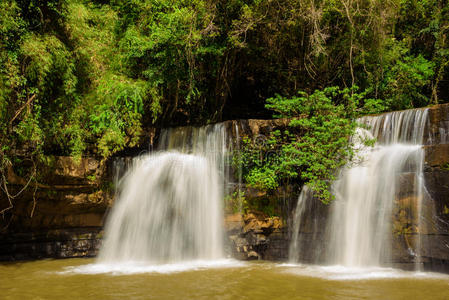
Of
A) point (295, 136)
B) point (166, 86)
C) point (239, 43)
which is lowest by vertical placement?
point (295, 136)

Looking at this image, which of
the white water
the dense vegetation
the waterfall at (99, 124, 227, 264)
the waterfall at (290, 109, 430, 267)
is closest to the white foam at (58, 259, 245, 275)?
the white water

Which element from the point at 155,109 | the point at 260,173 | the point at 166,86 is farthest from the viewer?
the point at 166,86

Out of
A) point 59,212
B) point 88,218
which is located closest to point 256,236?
point 88,218

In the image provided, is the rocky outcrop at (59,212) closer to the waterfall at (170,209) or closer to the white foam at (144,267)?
the waterfall at (170,209)

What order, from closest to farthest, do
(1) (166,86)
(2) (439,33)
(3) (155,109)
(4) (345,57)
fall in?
(3) (155,109) < (1) (166,86) < (4) (345,57) < (2) (439,33)

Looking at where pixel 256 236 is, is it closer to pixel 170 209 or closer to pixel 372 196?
pixel 170 209

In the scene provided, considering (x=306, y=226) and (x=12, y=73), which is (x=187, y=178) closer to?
(x=306, y=226)

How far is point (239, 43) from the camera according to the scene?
32.1 ft

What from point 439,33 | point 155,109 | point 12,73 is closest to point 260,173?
point 155,109

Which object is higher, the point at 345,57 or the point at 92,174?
the point at 345,57

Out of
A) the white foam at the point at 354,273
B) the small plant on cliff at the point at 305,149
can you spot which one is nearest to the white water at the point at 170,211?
the small plant on cliff at the point at 305,149

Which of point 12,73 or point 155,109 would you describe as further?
point 155,109

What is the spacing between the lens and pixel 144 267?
6949 millimetres

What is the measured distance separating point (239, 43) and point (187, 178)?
4.20 m
